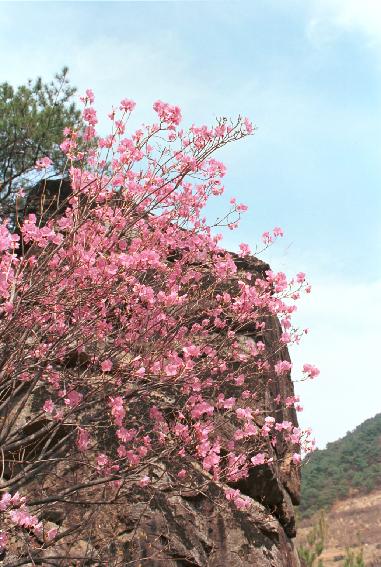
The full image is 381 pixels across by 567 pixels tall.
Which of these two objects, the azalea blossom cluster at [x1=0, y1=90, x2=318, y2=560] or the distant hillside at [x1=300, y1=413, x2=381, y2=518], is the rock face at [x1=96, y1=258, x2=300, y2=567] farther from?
the distant hillside at [x1=300, y1=413, x2=381, y2=518]

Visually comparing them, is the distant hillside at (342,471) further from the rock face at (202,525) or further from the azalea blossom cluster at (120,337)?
the azalea blossom cluster at (120,337)

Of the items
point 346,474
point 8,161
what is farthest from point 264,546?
point 346,474

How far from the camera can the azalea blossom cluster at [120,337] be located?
443 cm

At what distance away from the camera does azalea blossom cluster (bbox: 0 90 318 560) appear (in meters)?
4.43

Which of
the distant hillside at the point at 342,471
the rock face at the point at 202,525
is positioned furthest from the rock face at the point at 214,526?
the distant hillside at the point at 342,471

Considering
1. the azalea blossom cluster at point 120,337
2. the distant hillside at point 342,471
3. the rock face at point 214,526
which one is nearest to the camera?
the azalea blossom cluster at point 120,337

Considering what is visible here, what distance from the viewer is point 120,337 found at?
207 inches

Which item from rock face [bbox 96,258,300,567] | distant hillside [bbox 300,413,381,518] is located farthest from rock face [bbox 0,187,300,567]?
distant hillside [bbox 300,413,381,518]

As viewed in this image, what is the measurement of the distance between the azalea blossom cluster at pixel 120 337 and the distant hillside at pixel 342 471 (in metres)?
29.6

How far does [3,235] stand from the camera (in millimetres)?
Result: 4184

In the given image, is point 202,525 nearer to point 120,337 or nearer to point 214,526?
point 214,526

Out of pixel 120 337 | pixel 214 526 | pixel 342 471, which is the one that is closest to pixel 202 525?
pixel 214 526

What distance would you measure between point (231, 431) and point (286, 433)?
1341mm

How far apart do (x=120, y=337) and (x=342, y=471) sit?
3622 cm
